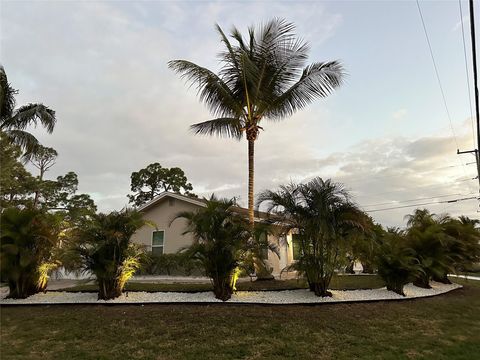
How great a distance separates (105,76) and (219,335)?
9075mm

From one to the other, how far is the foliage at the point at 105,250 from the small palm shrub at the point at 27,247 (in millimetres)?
673

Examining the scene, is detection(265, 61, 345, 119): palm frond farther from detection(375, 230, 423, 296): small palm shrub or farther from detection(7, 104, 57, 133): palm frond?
detection(7, 104, 57, 133): palm frond

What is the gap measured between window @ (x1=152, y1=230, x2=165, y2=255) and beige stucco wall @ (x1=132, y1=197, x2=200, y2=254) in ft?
0.57

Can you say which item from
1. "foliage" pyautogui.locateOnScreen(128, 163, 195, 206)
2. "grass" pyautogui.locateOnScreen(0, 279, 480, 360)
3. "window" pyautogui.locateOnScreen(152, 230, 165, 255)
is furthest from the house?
"foliage" pyautogui.locateOnScreen(128, 163, 195, 206)

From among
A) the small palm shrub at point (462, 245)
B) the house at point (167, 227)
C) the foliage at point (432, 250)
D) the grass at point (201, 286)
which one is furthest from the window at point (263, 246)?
→ the house at point (167, 227)

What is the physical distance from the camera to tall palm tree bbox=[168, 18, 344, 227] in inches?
506

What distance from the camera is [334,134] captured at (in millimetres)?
15617

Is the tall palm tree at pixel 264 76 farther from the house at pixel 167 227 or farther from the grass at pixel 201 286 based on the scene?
the house at pixel 167 227

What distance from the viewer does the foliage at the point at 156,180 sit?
43656 mm

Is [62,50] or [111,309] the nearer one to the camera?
[111,309]

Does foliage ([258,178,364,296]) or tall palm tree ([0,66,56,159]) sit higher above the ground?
tall palm tree ([0,66,56,159])

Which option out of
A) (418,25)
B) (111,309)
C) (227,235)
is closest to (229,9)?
(418,25)

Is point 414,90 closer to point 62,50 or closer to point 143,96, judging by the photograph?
point 143,96

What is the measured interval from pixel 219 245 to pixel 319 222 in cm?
256
